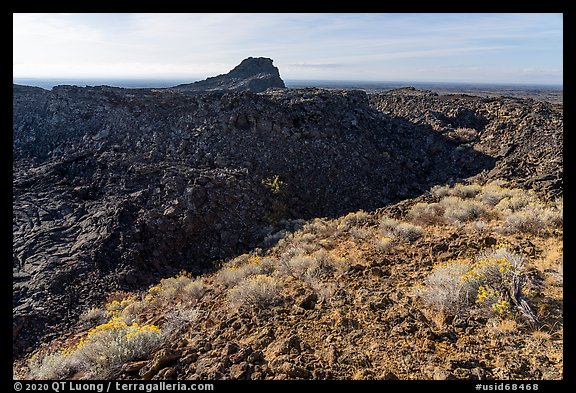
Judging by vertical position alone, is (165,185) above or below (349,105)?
below

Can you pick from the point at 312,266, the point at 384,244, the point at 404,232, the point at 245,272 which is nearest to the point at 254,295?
the point at 312,266

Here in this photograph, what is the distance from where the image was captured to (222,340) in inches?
162

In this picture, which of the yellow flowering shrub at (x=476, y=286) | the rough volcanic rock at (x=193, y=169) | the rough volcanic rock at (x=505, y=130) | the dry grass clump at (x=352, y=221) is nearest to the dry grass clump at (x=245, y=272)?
the rough volcanic rock at (x=193, y=169)

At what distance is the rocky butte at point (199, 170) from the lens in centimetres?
824

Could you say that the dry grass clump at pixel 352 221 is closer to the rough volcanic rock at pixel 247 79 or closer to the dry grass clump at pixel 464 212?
the dry grass clump at pixel 464 212

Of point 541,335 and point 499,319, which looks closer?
point 541,335

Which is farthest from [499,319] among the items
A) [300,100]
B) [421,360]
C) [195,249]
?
[300,100]

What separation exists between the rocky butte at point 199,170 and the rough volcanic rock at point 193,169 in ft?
0.14

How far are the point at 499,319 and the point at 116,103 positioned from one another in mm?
14738

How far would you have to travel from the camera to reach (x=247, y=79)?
123 feet

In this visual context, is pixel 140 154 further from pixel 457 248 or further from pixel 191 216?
pixel 457 248

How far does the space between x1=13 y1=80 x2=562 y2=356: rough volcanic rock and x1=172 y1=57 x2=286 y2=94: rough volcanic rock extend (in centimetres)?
1920

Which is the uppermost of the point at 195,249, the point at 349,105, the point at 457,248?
the point at 349,105

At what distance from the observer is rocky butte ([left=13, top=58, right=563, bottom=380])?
8242 mm
